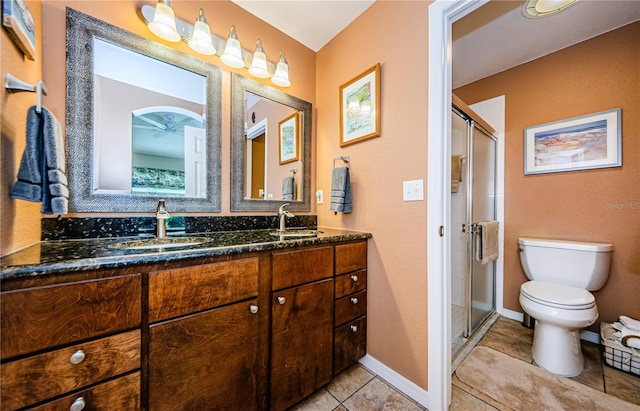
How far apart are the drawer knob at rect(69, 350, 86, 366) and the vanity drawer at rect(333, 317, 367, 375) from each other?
1038mm

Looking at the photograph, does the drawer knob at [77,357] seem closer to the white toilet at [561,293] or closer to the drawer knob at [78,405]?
the drawer knob at [78,405]

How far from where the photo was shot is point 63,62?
1.03 metres

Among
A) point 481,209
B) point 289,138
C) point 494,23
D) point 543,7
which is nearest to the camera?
point 543,7

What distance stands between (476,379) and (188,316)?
5.41 ft

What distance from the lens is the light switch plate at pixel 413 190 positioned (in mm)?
1226

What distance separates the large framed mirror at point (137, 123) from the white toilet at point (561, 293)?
2196 millimetres

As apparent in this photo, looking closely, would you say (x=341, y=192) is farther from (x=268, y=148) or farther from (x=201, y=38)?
(x=201, y=38)

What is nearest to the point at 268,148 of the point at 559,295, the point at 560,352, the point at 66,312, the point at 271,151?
the point at 271,151

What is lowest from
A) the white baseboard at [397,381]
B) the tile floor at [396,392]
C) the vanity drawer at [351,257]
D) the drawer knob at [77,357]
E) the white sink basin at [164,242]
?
the tile floor at [396,392]

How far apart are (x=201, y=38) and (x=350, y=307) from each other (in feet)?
5.83

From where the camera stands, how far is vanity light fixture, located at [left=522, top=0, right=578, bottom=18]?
1435 mm

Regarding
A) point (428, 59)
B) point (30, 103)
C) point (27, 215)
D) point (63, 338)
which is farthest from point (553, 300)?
point (30, 103)

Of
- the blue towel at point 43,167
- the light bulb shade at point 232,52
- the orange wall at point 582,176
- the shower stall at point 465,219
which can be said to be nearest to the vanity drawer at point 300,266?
the blue towel at point 43,167

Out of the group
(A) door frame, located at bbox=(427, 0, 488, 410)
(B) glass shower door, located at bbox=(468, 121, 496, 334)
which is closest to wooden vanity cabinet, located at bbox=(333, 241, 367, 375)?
(A) door frame, located at bbox=(427, 0, 488, 410)
